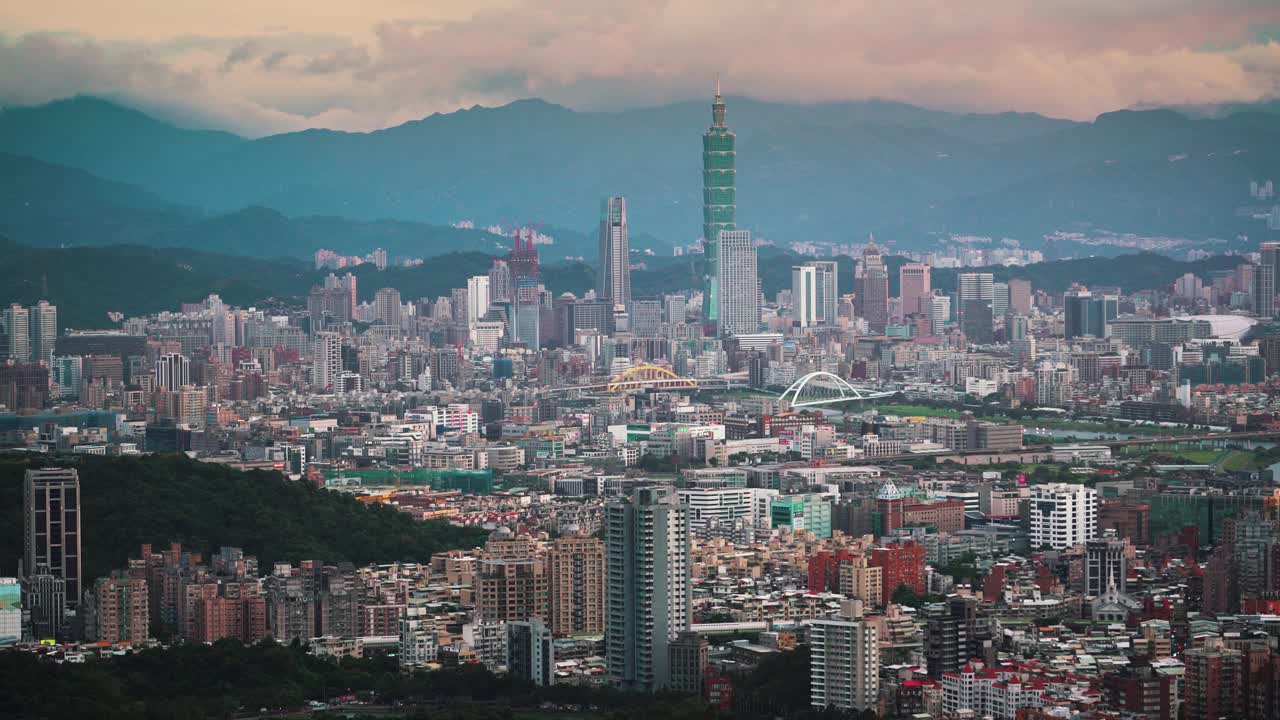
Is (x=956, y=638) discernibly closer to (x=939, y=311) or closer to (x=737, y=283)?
(x=939, y=311)

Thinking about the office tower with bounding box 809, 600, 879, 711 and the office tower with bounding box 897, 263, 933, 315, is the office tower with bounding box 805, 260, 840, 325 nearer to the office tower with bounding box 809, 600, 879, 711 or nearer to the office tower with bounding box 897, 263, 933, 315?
the office tower with bounding box 897, 263, 933, 315

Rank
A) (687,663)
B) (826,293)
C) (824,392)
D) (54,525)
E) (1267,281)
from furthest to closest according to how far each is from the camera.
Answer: (826,293) → (1267,281) → (824,392) → (54,525) → (687,663)

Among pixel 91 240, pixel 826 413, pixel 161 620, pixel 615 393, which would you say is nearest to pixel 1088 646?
pixel 161 620

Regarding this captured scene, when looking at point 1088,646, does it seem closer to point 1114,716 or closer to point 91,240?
point 1114,716

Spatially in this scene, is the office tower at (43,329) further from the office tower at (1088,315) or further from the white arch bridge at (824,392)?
the office tower at (1088,315)

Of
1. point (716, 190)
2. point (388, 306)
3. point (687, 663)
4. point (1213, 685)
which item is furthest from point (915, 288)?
point (1213, 685)

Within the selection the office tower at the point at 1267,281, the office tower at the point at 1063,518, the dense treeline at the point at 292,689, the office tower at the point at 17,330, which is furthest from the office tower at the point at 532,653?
the office tower at the point at 1267,281
